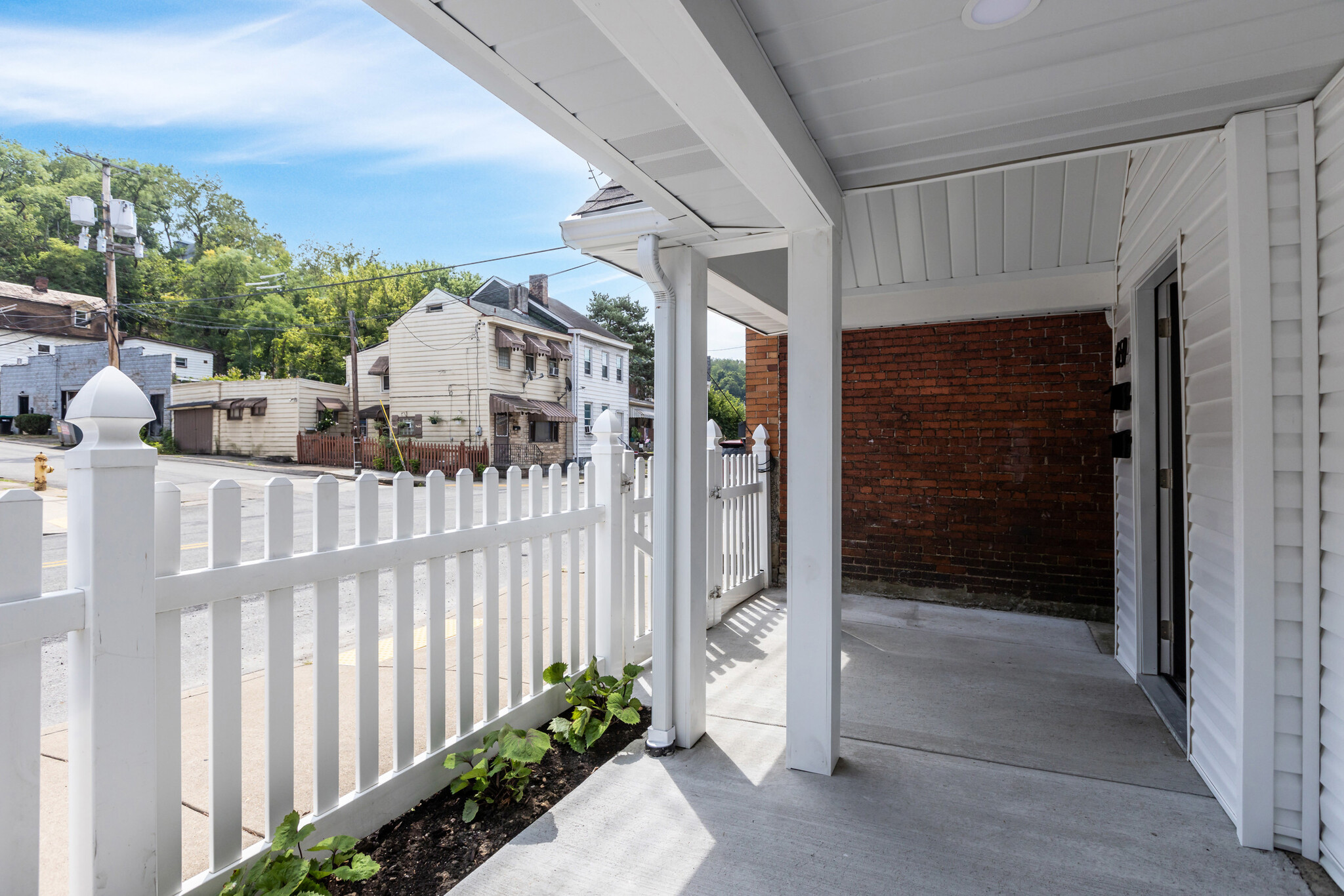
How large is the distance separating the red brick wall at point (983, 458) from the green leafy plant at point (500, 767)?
3020 mm

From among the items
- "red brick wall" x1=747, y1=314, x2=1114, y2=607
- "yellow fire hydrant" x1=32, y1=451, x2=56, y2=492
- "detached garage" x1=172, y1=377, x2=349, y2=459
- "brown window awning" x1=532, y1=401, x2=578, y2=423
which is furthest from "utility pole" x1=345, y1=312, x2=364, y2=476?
"red brick wall" x1=747, y1=314, x2=1114, y2=607

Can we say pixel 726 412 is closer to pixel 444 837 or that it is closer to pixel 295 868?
pixel 444 837

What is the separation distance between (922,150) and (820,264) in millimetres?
498

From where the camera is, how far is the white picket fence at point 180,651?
128cm

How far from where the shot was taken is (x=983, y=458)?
4934mm

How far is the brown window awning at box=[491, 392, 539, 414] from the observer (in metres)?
20.2

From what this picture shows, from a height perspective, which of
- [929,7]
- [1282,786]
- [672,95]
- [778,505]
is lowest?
[1282,786]

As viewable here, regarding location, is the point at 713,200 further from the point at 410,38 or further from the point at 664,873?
the point at 664,873

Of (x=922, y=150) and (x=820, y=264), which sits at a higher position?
(x=922, y=150)

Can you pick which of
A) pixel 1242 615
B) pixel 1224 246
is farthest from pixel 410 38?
Answer: pixel 1242 615

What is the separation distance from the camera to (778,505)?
18.9 feet

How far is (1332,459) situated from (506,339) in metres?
20.1

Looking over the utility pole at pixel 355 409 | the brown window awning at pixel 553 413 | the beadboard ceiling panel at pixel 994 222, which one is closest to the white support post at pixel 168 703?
the beadboard ceiling panel at pixel 994 222

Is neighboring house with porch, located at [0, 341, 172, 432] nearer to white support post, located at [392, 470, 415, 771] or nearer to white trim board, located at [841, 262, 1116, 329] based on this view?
white trim board, located at [841, 262, 1116, 329]
